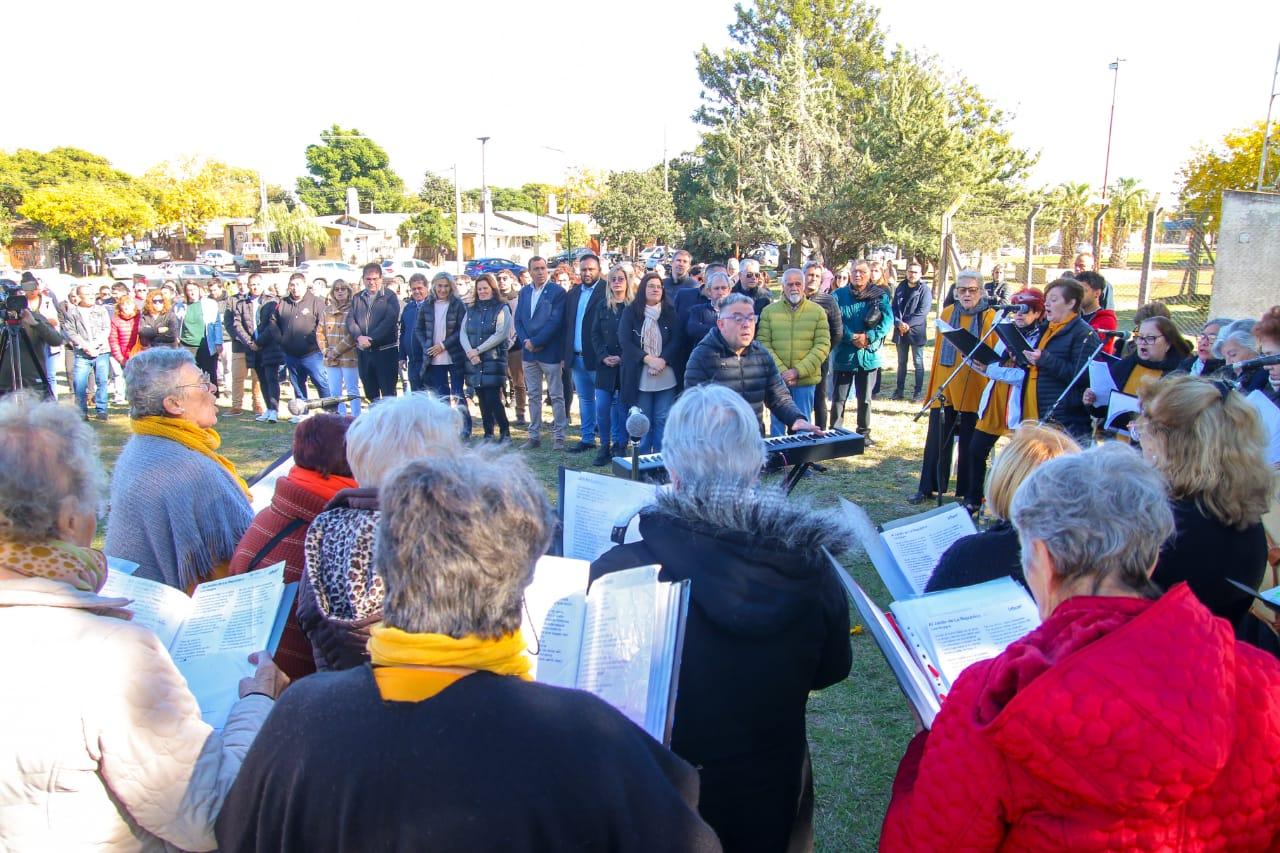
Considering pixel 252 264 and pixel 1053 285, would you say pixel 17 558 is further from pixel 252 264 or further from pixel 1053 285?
pixel 252 264

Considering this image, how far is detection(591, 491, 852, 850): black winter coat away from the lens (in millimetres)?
1844

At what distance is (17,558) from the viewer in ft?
5.45

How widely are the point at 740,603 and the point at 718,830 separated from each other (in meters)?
0.62

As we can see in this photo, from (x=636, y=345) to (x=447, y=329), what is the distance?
270 cm

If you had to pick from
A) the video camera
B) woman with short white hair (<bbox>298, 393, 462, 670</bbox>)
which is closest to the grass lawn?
woman with short white hair (<bbox>298, 393, 462, 670</bbox>)

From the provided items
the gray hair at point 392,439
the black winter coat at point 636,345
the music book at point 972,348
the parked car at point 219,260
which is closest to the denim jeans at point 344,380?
the black winter coat at point 636,345

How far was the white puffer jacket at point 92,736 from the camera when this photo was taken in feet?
4.66

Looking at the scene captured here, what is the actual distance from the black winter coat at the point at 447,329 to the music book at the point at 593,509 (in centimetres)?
611

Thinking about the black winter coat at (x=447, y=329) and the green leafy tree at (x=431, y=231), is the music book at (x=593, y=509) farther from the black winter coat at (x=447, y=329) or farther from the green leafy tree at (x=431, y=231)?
the green leafy tree at (x=431, y=231)

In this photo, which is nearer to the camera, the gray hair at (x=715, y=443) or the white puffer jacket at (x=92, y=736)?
the white puffer jacket at (x=92, y=736)

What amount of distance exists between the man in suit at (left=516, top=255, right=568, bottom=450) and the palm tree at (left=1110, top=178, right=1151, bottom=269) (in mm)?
29170

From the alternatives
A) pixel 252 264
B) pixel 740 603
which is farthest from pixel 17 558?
pixel 252 264

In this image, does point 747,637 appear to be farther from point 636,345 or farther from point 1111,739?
point 636,345

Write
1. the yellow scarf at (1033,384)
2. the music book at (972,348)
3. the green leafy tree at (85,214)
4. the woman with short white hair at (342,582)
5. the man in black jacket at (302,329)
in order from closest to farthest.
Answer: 1. the woman with short white hair at (342,582)
2. the yellow scarf at (1033,384)
3. the music book at (972,348)
4. the man in black jacket at (302,329)
5. the green leafy tree at (85,214)
